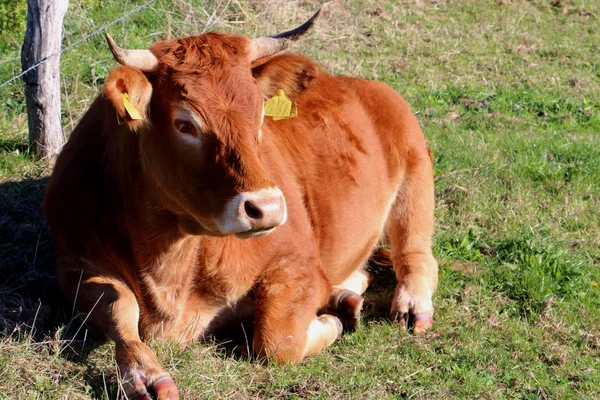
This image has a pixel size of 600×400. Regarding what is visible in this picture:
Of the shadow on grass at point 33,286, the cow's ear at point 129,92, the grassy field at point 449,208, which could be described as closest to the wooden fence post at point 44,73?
the grassy field at point 449,208

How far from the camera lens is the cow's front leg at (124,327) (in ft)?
15.0

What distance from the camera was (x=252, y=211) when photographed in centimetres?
448

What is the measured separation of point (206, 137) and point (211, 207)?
359mm

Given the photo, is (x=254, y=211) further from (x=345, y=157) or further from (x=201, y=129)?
(x=345, y=157)

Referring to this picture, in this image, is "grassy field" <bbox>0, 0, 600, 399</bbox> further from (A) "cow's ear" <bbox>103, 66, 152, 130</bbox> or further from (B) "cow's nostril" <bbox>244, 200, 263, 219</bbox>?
(A) "cow's ear" <bbox>103, 66, 152, 130</bbox>

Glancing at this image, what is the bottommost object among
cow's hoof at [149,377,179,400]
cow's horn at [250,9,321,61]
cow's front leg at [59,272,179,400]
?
cow's hoof at [149,377,179,400]

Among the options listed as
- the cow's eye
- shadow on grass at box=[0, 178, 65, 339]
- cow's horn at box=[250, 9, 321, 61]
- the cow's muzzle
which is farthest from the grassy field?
cow's horn at box=[250, 9, 321, 61]

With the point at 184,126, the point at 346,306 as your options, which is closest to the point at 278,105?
the point at 184,126

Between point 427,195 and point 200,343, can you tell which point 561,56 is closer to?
point 427,195

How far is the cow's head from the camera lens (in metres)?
4.53

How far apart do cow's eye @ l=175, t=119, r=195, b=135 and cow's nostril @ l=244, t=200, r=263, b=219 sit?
1.71ft

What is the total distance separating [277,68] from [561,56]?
7788 mm

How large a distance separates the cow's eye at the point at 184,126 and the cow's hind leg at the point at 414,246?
225 centimetres

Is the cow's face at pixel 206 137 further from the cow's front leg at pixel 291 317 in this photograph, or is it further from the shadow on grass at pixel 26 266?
the shadow on grass at pixel 26 266
